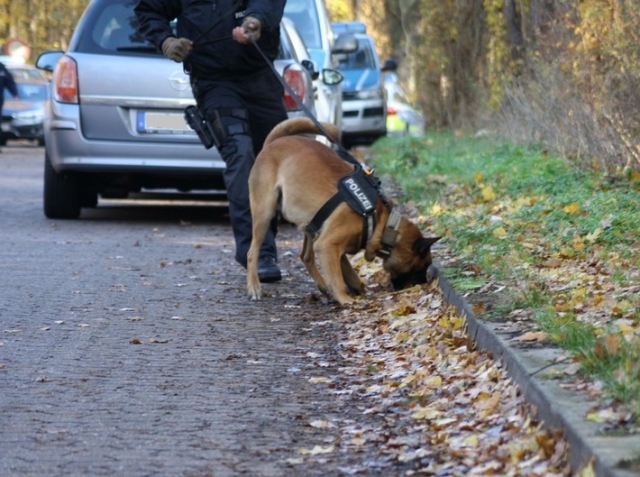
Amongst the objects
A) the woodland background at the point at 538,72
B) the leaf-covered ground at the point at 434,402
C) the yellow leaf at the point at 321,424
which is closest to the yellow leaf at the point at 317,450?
the leaf-covered ground at the point at 434,402

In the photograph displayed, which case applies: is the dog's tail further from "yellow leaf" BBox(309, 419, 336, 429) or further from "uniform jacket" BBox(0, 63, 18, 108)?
"uniform jacket" BBox(0, 63, 18, 108)

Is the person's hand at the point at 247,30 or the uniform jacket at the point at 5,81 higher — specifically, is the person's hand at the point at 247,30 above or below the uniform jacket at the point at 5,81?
above

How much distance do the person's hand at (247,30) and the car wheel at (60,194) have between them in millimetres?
3821

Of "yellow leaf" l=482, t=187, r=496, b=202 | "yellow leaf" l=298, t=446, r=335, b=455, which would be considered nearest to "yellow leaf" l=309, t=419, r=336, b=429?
"yellow leaf" l=298, t=446, r=335, b=455

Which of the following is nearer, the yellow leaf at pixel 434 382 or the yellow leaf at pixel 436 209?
the yellow leaf at pixel 434 382

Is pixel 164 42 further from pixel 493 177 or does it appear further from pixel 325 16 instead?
pixel 325 16

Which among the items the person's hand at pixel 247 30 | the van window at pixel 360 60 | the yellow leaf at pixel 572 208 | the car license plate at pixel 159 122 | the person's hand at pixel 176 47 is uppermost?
the person's hand at pixel 247 30

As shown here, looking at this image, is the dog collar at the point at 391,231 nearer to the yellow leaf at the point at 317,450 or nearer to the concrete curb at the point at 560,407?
the concrete curb at the point at 560,407

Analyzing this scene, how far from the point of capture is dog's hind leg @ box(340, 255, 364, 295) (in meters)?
7.57

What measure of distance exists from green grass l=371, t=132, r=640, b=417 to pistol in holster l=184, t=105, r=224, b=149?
1597mm

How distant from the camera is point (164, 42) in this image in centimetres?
791

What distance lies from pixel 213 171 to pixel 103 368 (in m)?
5.15

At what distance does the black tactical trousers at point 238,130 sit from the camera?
26.5 ft

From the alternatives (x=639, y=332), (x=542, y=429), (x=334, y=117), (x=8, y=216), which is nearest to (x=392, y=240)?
(x=639, y=332)
